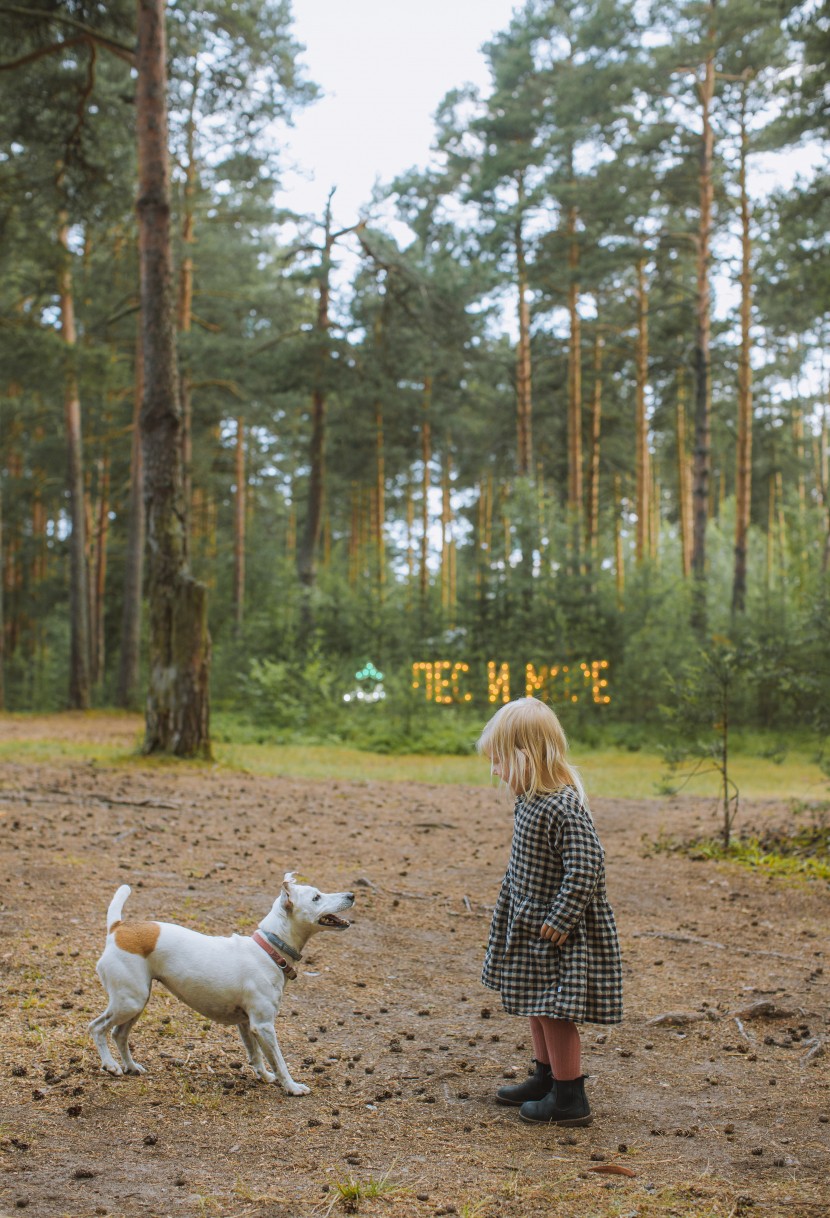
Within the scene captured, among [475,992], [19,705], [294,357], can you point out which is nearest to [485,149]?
[294,357]

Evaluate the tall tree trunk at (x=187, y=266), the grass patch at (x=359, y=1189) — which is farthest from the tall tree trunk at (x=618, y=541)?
the grass patch at (x=359, y=1189)

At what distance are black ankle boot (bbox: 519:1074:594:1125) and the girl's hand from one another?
1.66 feet

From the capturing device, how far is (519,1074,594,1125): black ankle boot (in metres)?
3.68

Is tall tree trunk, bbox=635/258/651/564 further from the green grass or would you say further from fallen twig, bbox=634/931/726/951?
fallen twig, bbox=634/931/726/951

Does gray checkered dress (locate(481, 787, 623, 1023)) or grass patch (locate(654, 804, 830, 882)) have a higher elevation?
gray checkered dress (locate(481, 787, 623, 1023))

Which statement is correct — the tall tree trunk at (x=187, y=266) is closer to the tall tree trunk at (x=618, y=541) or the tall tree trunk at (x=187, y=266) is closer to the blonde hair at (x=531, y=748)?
the tall tree trunk at (x=618, y=541)

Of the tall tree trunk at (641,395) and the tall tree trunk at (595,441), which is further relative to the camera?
the tall tree trunk at (595,441)

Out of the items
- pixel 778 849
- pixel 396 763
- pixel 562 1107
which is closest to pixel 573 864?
pixel 562 1107

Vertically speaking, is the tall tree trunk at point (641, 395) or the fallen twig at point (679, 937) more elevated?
the tall tree trunk at point (641, 395)

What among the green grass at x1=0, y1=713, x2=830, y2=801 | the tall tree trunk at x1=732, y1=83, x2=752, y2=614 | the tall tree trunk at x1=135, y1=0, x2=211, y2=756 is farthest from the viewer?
the tall tree trunk at x1=732, y1=83, x2=752, y2=614

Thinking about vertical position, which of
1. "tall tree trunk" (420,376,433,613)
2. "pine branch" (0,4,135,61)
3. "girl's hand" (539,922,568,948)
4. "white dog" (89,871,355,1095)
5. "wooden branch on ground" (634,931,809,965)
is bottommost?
"wooden branch on ground" (634,931,809,965)

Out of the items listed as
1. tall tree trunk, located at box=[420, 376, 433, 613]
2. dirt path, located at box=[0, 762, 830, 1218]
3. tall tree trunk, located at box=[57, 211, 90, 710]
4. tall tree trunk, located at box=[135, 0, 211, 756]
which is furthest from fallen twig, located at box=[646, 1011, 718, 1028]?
tall tree trunk, located at box=[420, 376, 433, 613]

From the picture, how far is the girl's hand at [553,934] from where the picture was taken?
369cm

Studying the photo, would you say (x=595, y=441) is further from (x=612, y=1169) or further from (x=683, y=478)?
(x=612, y=1169)
